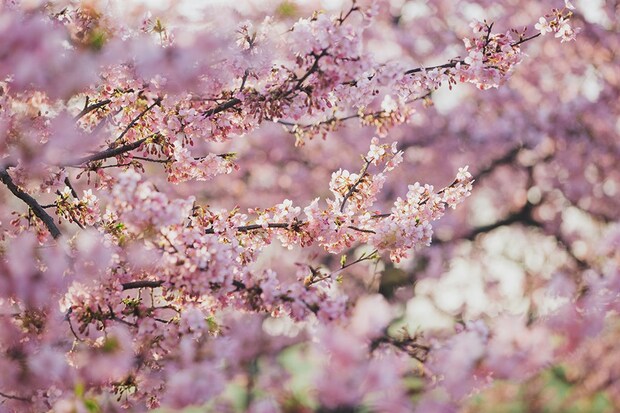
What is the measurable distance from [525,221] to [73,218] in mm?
8395

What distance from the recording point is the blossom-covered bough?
3139 mm

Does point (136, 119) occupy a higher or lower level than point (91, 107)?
lower

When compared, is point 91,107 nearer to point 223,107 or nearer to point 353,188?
point 223,107

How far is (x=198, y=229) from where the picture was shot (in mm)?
3607

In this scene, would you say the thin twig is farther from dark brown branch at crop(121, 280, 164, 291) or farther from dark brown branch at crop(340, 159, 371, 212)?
dark brown branch at crop(340, 159, 371, 212)

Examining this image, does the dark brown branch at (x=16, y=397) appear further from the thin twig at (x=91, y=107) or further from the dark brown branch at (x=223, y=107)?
the dark brown branch at (x=223, y=107)

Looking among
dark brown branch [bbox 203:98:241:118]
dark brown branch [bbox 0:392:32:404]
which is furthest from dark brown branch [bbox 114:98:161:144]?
dark brown branch [bbox 0:392:32:404]

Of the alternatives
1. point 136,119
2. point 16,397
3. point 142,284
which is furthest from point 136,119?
point 16,397

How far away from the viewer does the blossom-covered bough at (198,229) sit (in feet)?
10.3

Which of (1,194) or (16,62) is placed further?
(1,194)

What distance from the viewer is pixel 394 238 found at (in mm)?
4199

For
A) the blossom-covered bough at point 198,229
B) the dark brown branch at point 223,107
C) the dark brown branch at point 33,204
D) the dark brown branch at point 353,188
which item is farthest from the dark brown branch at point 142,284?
the dark brown branch at point 353,188

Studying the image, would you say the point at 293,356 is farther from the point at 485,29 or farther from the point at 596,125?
the point at 485,29

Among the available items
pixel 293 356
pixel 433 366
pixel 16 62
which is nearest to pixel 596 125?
pixel 433 366
